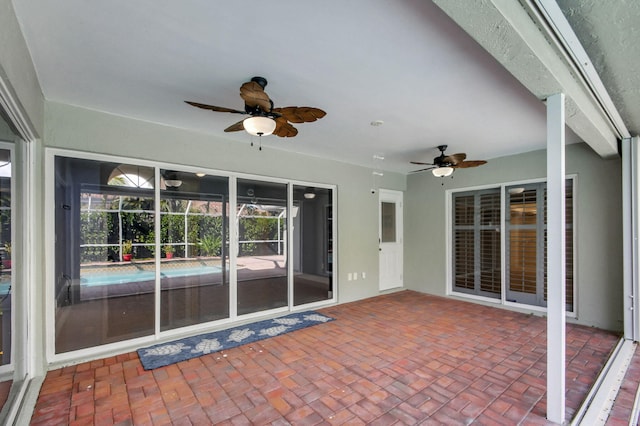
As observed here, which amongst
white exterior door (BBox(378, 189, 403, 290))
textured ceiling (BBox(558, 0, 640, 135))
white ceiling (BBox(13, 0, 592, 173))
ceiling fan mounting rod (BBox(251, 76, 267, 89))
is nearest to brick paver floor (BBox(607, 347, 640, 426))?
textured ceiling (BBox(558, 0, 640, 135))

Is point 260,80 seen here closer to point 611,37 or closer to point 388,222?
point 611,37

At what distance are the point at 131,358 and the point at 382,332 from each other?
290 centimetres

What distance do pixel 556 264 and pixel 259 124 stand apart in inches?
96.5

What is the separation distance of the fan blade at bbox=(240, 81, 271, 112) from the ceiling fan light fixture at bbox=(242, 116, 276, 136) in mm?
88

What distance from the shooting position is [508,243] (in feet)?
16.6

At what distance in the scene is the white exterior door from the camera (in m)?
6.13

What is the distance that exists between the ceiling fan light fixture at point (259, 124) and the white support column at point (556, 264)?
209cm

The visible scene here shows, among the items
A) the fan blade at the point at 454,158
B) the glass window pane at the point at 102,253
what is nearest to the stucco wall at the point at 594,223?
the fan blade at the point at 454,158

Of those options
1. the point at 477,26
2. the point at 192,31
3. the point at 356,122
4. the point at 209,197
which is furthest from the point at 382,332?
the point at 192,31

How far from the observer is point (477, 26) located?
145cm

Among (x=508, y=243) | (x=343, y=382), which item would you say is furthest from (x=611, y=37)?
(x=508, y=243)

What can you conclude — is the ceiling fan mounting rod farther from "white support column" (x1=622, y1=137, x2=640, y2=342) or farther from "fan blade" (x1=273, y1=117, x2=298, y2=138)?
"white support column" (x1=622, y1=137, x2=640, y2=342)

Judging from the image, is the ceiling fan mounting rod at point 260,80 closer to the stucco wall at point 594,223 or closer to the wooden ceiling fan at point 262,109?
the wooden ceiling fan at point 262,109

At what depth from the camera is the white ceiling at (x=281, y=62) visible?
1.72 metres
